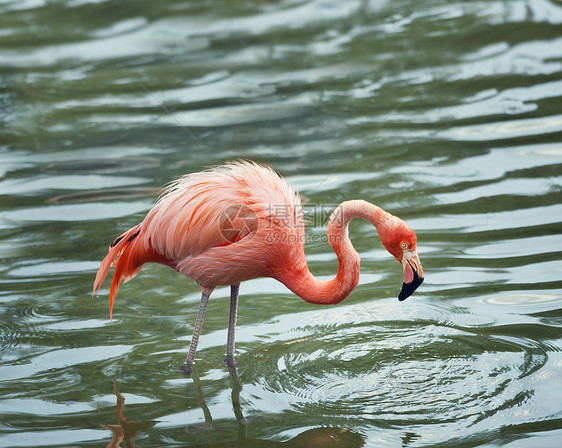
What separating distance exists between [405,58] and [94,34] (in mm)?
4678

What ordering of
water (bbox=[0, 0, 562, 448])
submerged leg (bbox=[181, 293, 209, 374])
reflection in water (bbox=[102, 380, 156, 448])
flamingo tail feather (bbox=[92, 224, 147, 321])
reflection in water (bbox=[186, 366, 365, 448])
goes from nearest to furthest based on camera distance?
reflection in water (bbox=[186, 366, 365, 448]), reflection in water (bbox=[102, 380, 156, 448]), water (bbox=[0, 0, 562, 448]), submerged leg (bbox=[181, 293, 209, 374]), flamingo tail feather (bbox=[92, 224, 147, 321])

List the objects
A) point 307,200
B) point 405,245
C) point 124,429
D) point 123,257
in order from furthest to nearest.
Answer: point 307,200 → point 123,257 → point 405,245 → point 124,429

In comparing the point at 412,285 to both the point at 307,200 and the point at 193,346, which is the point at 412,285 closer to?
the point at 193,346

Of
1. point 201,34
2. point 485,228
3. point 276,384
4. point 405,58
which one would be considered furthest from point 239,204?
point 201,34

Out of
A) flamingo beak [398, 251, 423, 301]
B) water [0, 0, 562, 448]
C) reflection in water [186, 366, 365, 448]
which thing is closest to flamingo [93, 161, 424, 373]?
flamingo beak [398, 251, 423, 301]

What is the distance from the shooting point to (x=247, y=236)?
4570 millimetres

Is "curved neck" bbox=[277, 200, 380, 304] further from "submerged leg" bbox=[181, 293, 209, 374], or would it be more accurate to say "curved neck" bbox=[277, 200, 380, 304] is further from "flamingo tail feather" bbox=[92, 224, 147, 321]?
"flamingo tail feather" bbox=[92, 224, 147, 321]

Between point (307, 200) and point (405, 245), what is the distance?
9.23 feet

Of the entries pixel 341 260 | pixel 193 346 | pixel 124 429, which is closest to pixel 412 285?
pixel 341 260

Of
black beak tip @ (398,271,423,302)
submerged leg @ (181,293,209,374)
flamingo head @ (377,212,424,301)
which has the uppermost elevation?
flamingo head @ (377,212,424,301)

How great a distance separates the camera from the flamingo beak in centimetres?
432

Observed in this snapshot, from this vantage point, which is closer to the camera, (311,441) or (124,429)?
(311,441)

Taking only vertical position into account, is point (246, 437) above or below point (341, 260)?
below

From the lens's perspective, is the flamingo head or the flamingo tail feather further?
the flamingo tail feather
